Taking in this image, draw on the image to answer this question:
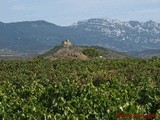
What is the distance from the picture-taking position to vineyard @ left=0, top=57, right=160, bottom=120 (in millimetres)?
22766

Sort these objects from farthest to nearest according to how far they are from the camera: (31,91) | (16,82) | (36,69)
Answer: (36,69) < (16,82) < (31,91)

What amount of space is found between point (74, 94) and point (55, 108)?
288 inches

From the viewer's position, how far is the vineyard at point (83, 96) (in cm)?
Result: 2277

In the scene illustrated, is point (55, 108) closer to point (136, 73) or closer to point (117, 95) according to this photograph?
point (117, 95)

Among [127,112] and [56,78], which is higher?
[127,112]

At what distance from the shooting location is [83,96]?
3266 cm

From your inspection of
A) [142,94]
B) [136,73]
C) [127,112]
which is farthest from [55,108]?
[136,73]

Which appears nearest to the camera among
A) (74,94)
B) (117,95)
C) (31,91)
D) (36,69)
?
→ (117,95)

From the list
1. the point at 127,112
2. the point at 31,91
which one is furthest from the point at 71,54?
the point at 127,112

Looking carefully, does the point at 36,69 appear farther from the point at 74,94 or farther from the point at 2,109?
the point at 2,109

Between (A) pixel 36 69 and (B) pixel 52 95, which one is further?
(A) pixel 36 69

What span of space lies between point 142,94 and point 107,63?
4020 centimetres

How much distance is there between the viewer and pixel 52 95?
1463 inches

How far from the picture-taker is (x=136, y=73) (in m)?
58.4
